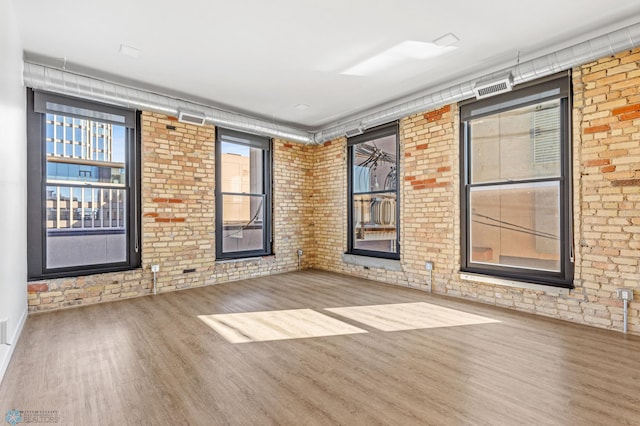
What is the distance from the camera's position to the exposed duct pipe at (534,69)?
328 centimetres

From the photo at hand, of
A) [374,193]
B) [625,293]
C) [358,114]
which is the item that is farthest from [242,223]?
[625,293]

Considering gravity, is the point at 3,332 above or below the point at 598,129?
below

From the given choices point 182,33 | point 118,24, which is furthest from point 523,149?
point 118,24

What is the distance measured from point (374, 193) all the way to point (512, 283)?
Answer: 298 centimetres

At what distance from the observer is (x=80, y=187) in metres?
4.73

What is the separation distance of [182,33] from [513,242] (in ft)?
16.1

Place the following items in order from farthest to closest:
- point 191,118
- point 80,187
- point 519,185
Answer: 1. point 191,118
2. point 80,187
3. point 519,185

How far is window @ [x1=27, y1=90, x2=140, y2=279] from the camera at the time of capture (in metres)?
4.34

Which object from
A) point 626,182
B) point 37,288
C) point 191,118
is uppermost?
point 191,118

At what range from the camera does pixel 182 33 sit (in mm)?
3494

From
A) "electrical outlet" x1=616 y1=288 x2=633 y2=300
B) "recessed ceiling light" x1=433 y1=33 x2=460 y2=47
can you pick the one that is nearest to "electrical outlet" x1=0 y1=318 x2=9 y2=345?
"recessed ceiling light" x1=433 y1=33 x2=460 y2=47

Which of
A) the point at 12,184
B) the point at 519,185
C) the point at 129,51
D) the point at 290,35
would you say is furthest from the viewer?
the point at 519,185

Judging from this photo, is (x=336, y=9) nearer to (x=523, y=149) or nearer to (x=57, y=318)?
(x=523, y=149)

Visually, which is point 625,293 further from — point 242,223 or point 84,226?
point 84,226
